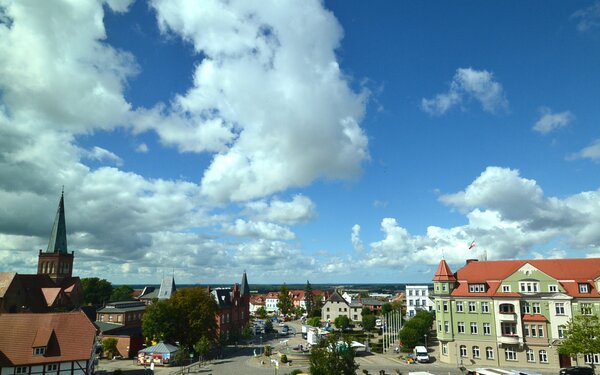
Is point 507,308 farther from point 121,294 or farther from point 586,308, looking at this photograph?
point 121,294

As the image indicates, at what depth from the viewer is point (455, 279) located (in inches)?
2335

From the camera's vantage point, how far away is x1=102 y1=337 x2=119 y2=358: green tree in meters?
63.1

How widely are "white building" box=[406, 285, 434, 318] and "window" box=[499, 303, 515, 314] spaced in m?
75.1

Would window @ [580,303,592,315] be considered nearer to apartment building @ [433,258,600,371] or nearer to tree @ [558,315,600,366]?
apartment building @ [433,258,600,371]

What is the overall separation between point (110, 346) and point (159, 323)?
366 inches

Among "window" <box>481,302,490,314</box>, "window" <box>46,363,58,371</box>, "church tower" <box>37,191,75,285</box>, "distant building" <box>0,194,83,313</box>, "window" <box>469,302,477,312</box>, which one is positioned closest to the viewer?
"window" <box>46,363,58,371</box>

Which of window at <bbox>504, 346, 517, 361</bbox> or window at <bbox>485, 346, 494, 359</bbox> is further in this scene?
window at <bbox>485, 346, 494, 359</bbox>

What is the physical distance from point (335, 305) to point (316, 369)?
9582cm

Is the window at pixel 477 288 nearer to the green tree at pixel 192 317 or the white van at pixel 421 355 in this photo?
the white van at pixel 421 355

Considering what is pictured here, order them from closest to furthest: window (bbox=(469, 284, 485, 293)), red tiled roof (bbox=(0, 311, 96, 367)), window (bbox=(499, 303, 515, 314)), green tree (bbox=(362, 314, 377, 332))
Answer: red tiled roof (bbox=(0, 311, 96, 367)) < window (bbox=(499, 303, 515, 314)) < window (bbox=(469, 284, 485, 293)) < green tree (bbox=(362, 314, 377, 332))

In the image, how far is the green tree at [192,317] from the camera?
63.6m

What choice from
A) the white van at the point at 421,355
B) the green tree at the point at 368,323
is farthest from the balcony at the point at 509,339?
the green tree at the point at 368,323

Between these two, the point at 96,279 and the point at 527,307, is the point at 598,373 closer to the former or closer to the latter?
the point at 527,307

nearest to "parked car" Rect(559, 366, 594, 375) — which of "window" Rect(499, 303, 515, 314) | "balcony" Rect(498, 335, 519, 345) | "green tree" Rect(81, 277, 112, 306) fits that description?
"balcony" Rect(498, 335, 519, 345)
